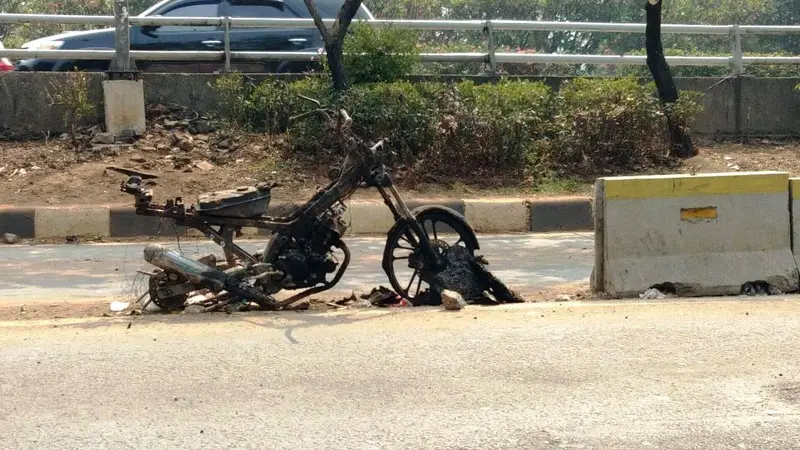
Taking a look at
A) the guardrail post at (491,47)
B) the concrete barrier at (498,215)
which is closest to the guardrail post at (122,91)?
the concrete barrier at (498,215)

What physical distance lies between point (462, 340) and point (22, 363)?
220cm

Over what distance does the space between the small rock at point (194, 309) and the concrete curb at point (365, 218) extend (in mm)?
3124

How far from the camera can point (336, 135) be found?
6.01 m

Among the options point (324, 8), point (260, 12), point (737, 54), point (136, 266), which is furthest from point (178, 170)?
point (737, 54)

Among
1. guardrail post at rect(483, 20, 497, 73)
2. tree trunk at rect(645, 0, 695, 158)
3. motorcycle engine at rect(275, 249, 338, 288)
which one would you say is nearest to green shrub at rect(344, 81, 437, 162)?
guardrail post at rect(483, 20, 497, 73)

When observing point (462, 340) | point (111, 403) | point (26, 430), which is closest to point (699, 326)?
point (462, 340)

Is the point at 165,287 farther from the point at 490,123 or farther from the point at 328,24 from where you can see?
the point at 328,24

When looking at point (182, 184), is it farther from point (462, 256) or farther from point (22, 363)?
point (22, 363)

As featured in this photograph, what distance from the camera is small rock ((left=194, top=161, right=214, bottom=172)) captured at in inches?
422

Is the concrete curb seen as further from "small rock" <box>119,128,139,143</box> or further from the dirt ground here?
"small rock" <box>119,128,139,143</box>

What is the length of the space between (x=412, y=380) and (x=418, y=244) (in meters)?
1.69

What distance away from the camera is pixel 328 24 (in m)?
12.6

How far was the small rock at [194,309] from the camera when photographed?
231 inches

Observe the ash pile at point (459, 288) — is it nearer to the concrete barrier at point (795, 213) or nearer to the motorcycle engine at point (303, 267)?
the motorcycle engine at point (303, 267)
